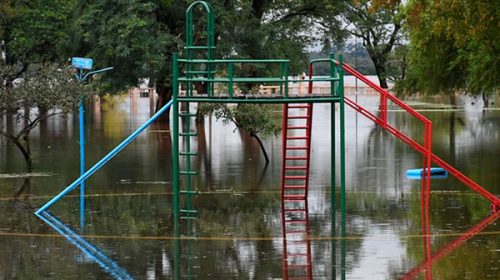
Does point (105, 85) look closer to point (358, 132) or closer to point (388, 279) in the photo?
point (358, 132)

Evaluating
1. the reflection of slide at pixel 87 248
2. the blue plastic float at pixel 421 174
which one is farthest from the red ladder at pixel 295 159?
the reflection of slide at pixel 87 248

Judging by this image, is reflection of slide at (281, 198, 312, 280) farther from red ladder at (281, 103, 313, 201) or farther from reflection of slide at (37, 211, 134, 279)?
reflection of slide at (37, 211, 134, 279)

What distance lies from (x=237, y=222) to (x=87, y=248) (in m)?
3.52

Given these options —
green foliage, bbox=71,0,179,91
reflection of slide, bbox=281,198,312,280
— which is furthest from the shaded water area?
green foliage, bbox=71,0,179,91

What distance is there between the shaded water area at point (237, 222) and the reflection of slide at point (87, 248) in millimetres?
28

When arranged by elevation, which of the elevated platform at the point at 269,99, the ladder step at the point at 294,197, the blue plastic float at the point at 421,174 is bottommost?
the ladder step at the point at 294,197

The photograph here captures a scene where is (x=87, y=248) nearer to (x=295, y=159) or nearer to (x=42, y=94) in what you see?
(x=295, y=159)

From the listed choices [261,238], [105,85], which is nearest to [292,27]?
[105,85]

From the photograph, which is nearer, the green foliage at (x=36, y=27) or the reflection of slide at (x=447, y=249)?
the reflection of slide at (x=447, y=249)

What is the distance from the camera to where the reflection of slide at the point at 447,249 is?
1429 cm

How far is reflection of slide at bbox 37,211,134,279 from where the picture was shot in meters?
14.5

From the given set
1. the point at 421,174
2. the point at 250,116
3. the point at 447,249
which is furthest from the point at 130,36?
the point at 447,249

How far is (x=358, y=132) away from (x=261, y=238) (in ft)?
101

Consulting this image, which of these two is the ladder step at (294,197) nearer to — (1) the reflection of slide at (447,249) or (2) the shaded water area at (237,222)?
(2) the shaded water area at (237,222)
